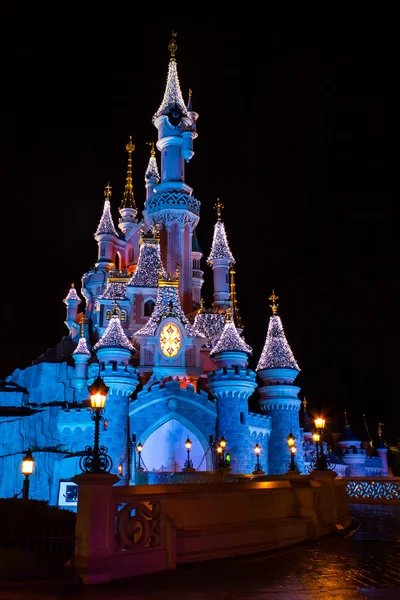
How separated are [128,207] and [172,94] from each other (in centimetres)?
1192

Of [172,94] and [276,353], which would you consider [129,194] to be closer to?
[172,94]

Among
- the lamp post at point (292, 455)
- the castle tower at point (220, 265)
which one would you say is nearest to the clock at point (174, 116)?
the castle tower at point (220, 265)

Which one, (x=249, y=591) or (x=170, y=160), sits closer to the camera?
(x=249, y=591)

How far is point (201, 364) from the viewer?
4019 centimetres

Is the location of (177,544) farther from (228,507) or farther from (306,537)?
(306,537)

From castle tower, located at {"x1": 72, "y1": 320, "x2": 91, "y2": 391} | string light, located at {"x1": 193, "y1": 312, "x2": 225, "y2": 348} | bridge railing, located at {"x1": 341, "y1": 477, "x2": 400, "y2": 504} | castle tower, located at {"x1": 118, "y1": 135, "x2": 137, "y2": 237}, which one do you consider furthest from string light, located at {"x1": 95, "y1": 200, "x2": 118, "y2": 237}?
bridge railing, located at {"x1": 341, "y1": 477, "x2": 400, "y2": 504}

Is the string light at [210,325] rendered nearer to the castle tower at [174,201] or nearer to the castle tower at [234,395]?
the castle tower at [174,201]

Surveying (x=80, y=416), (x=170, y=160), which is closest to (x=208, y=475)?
(x=80, y=416)

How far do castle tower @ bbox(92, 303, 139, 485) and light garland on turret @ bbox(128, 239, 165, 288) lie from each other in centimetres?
712

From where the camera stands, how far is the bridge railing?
24.5 meters

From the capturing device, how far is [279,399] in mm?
38625

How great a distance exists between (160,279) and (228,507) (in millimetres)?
28877

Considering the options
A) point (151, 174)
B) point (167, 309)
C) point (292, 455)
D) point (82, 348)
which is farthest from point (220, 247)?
point (292, 455)

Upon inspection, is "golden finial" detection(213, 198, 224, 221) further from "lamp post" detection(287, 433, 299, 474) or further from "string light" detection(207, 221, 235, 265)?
"lamp post" detection(287, 433, 299, 474)
